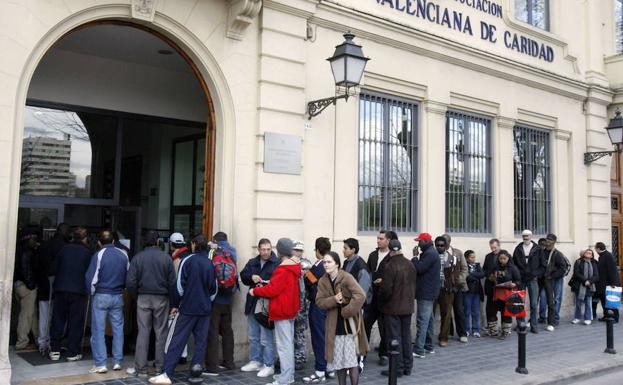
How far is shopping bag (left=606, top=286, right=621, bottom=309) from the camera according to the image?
11086mm

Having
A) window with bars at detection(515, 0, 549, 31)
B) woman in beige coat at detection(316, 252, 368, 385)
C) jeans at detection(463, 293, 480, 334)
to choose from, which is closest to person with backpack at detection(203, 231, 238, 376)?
woman in beige coat at detection(316, 252, 368, 385)

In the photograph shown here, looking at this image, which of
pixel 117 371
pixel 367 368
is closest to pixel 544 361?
pixel 367 368

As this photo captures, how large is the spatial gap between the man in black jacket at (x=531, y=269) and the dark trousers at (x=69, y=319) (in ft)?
25.6

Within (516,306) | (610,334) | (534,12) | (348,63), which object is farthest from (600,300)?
(348,63)

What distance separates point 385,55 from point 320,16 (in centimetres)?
155

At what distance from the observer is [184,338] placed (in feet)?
22.6

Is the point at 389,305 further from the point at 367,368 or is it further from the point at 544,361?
the point at 544,361

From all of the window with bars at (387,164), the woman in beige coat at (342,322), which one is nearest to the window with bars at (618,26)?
the window with bars at (387,164)

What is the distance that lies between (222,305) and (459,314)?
4550 mm

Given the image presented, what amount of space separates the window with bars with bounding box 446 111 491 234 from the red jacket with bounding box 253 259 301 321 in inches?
197

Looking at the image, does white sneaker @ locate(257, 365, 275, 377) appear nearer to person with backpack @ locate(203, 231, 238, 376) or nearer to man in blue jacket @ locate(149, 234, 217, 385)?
person with backpack @ locate(203, 231, 238, 376)

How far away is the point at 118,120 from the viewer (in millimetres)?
9992

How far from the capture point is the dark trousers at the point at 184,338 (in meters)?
6.83

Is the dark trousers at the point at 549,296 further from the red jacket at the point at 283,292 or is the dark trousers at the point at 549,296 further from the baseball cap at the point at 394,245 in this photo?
the red jacket at the point at 283,292
